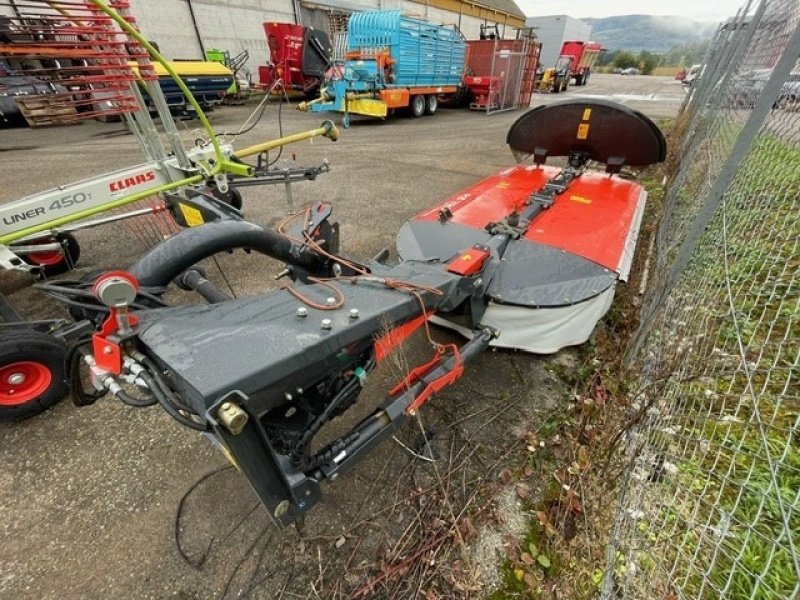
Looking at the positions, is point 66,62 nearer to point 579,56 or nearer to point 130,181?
point 130,181

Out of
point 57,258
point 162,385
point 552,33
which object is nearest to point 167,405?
point 162,385

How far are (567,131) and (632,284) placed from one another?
1.75 metres

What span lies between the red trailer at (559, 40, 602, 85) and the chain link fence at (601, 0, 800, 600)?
29.0 meters

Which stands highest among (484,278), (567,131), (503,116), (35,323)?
(567,131)

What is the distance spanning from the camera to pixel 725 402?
2.13 metres

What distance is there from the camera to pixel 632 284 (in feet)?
11.6

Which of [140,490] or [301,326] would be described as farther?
[140,490]

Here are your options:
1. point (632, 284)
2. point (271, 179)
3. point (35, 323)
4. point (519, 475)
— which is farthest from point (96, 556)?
point (632, 284)

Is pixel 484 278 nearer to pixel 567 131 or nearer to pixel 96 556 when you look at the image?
pixel 96 556

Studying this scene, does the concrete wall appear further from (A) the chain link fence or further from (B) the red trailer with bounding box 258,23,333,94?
(A) the chain link fence

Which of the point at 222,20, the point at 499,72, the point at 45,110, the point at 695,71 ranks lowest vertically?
the point at 499,72

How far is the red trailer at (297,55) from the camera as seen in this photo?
512 inches

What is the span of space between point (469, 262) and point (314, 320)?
43.7 inches

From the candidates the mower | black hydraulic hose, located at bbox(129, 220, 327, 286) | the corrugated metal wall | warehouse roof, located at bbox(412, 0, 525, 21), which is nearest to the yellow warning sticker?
the mower
